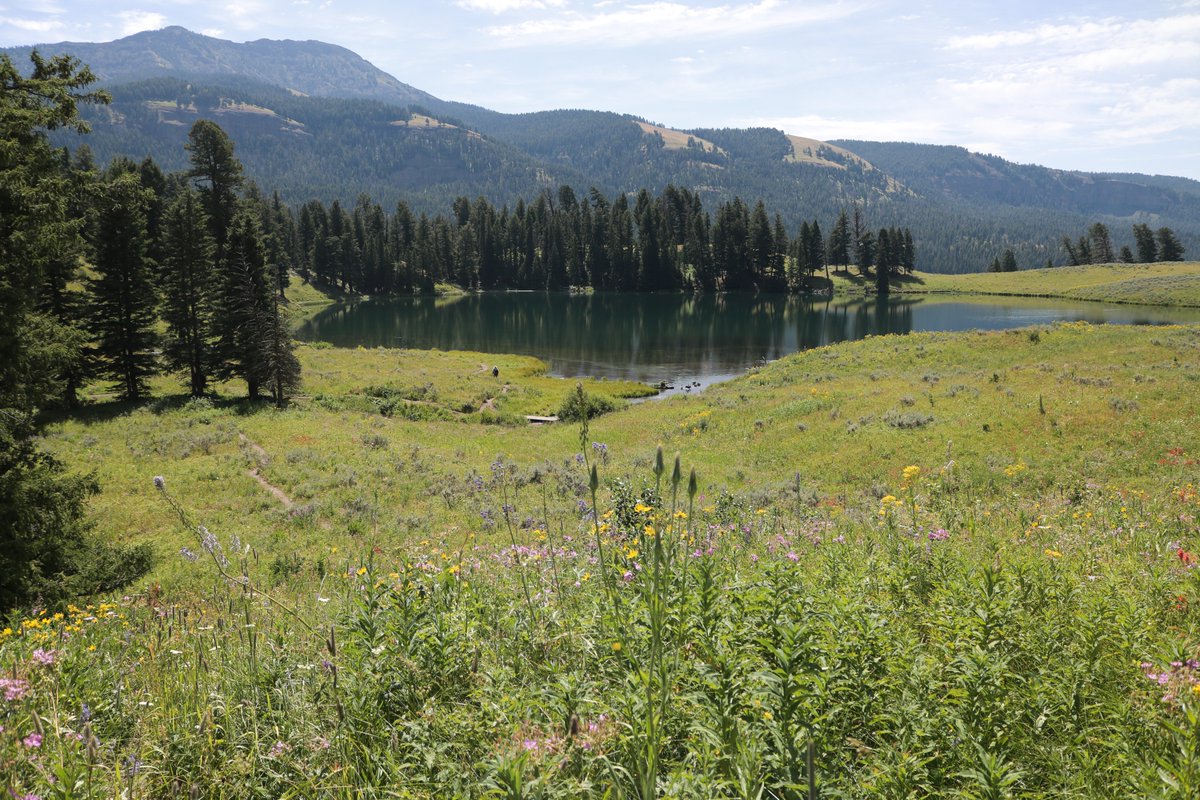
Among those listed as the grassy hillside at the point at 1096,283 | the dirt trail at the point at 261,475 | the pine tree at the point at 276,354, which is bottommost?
the dirt trail at the point at 261,475

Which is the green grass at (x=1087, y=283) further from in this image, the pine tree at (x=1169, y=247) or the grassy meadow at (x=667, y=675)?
the grassy meadow at (x=667, y=675)

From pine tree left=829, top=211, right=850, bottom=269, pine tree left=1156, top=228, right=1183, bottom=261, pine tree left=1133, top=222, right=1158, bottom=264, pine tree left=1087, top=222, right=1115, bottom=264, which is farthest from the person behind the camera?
pine tree left=829, top=211, right=850, bottom=269

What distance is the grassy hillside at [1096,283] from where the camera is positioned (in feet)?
299

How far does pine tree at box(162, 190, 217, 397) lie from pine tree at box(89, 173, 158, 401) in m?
1.20

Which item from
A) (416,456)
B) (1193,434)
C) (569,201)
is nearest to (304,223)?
(569,201)

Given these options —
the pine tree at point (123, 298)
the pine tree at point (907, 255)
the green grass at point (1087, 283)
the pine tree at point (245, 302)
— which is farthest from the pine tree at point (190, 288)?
the pine tree at point (907, 255)

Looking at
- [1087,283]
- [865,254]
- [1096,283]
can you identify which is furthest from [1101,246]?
[865,254]

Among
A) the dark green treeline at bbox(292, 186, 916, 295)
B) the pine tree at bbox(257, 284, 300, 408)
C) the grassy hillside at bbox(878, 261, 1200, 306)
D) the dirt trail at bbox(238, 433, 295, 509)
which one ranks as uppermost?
the dark green treeline at bbox(292, 186, 916, 295)

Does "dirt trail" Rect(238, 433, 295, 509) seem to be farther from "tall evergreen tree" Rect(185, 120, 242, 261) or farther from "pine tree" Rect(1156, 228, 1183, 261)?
"pine tree" Rect(1156, 228, 1183, 261)

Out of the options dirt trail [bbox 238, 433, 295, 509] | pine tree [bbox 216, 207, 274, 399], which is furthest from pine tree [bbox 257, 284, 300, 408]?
dirt trail [bbox 238, 433, 295, 509]

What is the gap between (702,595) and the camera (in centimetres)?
326

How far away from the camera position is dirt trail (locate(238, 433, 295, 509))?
21266 mm

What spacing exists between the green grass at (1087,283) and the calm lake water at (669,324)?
18.5ft

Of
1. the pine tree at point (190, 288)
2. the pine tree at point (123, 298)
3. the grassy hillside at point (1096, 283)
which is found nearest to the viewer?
the pine tree at point (123, 298)
